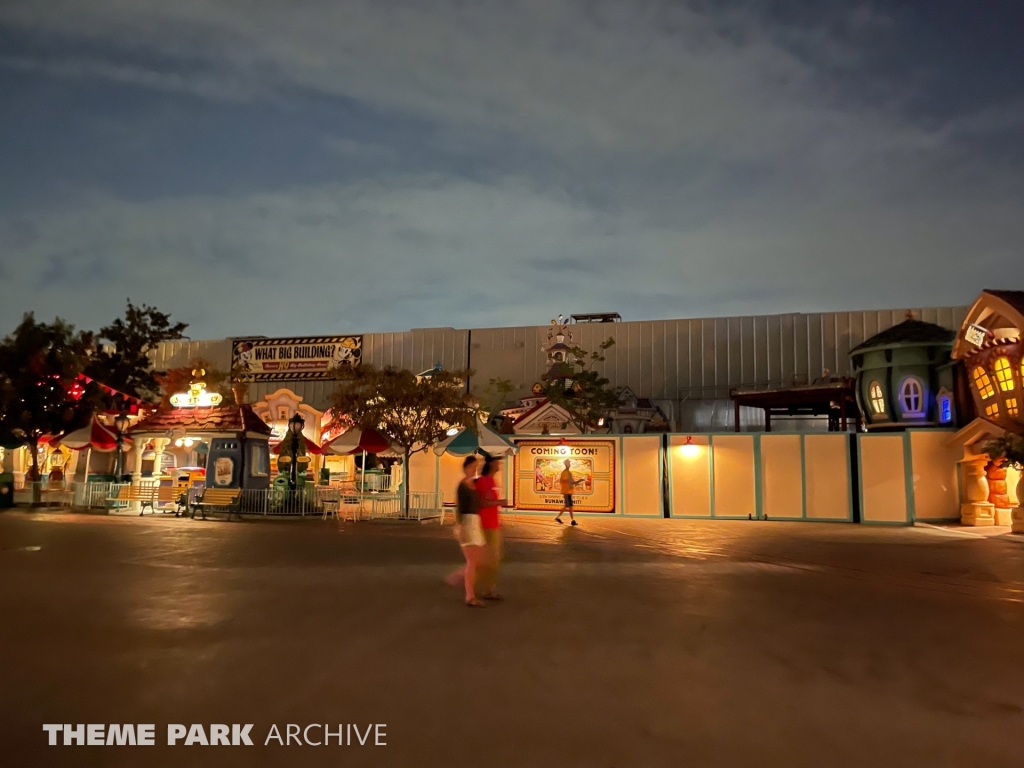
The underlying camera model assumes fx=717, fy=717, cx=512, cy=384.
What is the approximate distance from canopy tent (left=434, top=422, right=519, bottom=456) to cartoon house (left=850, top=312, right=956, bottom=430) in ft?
38.0

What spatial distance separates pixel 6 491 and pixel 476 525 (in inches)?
858

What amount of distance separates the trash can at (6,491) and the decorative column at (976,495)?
2777cm

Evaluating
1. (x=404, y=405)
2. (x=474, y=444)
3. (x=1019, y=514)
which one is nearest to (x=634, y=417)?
(x=474, y=444)

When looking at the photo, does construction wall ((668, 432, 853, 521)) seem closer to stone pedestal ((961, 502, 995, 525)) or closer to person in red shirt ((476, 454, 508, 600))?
stone pedestal ((961, 502, 995, 525))

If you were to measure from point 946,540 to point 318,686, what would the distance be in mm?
14070

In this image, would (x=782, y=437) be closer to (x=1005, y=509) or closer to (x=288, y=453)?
(x=1005, y=509)

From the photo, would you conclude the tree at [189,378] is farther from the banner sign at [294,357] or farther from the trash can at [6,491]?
the trash can at [6,491]

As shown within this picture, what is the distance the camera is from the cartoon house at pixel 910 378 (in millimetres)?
21031

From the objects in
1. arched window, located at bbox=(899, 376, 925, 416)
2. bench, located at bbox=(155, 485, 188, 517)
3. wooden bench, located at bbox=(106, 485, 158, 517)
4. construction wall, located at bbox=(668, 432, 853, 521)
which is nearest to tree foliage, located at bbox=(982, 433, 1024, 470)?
construction wall, located at bbox=(668, 432, 853, 521)

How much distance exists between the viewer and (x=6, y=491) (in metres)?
23.0

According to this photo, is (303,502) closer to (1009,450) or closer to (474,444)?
(474,444)

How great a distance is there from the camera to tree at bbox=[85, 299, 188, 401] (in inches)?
1300

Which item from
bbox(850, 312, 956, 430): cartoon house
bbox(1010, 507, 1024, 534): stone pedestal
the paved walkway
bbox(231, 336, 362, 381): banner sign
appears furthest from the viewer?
bbox(231, 336, 362, 381): banner sign

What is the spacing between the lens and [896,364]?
71.8 feet
